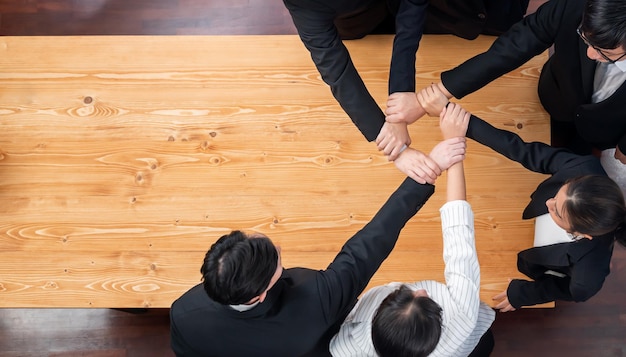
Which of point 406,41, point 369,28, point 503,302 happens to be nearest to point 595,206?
point 503,302

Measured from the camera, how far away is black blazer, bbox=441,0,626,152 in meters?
1.59

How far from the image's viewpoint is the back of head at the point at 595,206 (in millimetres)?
1350

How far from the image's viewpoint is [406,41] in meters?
1.77

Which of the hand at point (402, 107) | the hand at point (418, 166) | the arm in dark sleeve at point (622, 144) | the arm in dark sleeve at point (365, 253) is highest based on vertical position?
the hand at point (402, 107)

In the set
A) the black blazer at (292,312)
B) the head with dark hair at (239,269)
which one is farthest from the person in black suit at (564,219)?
the head with dark hair at (239,269)

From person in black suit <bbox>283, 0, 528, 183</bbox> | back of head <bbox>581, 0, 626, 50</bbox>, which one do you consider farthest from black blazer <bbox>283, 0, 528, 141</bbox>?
back of head <bbox>581, 0, 626, 50</bbox>

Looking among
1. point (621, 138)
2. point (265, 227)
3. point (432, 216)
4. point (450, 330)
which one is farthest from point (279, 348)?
point (621, 138)

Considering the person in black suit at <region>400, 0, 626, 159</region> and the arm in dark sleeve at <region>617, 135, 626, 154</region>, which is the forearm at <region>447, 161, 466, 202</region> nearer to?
the person in black suit at <region>400, 0, 626, 159</region>

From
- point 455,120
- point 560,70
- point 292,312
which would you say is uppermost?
point 560,70

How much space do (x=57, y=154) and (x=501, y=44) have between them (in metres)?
1.52

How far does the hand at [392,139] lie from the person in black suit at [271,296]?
0.82ft

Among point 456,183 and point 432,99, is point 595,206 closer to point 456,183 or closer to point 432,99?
point 456,183

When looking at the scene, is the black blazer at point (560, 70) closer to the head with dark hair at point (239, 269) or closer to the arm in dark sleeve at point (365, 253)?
the arm in dark sleeve at point (365, 253)

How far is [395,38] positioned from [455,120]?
0.32 meters
